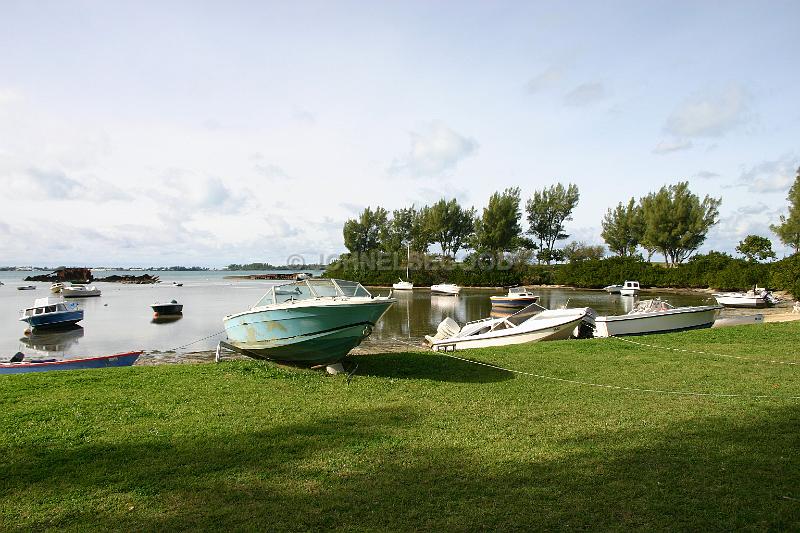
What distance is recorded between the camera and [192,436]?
22.5 feet

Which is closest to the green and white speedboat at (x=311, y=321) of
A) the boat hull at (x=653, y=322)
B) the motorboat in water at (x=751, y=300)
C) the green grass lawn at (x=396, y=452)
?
the green grass lawn at (x=396, y=452)

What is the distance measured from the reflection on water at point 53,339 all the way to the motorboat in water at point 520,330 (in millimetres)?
20512

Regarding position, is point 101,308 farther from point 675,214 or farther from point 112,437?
point 675,214

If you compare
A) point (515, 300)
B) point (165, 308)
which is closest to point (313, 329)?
point (515, 300)

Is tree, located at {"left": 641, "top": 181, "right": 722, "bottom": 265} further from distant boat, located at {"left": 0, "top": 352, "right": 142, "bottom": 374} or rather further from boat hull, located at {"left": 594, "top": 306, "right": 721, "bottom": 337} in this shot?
distant boat, located at {"left": 0, "top": 352, "right": 142, "bottom": 374}

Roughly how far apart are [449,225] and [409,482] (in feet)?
332

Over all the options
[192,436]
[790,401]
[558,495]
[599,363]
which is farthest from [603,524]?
[599,363]

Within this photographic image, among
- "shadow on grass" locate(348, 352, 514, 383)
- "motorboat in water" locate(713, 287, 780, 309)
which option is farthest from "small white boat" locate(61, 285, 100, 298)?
"motorboat in water" locate(713, 287, 780, 309)

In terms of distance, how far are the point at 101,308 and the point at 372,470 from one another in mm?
56572

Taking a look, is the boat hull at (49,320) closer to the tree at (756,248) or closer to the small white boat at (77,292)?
the small white boat at (77,292)

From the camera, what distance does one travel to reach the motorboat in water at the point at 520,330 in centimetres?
1858

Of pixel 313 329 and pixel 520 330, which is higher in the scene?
pixel 313 329

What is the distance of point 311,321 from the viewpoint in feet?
35.7

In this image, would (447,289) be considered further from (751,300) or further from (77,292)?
(77,292)
